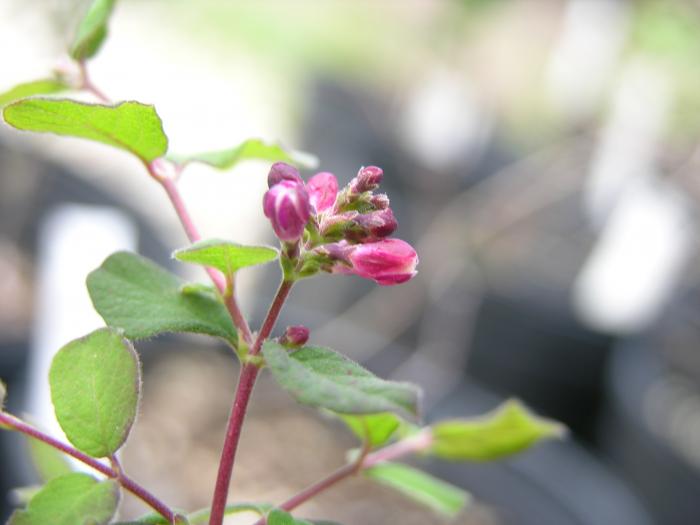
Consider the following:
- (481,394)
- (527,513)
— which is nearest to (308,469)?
(527,513)

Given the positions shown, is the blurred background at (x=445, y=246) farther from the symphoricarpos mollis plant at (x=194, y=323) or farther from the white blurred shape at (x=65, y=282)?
the symphoricarpos mollis plant at (x=194, y=323)

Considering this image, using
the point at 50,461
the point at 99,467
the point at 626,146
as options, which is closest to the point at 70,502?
the point at 99,467

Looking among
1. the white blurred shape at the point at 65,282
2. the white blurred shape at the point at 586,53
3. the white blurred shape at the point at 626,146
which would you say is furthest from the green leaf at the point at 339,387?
the white blurred shape at the point at 586,53

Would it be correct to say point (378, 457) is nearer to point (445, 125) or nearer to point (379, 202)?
point (379, 202)

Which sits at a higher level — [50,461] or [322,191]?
[322,191]

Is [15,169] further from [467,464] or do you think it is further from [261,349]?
[261,349]

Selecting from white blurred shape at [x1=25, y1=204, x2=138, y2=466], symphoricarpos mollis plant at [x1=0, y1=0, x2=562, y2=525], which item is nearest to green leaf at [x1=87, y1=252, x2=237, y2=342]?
symphoricarpos mollis plant at [x1=0, y1=0, x2=562, y2=525]

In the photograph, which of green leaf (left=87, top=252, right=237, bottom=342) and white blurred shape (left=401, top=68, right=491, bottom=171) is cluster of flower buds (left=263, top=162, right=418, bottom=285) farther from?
white blurred shape (left=401, top=68, right=491, bottom=171)
